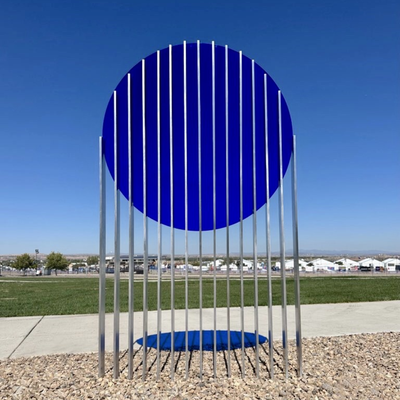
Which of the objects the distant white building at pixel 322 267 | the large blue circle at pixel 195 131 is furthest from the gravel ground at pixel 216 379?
the distant white building at pixel 322 267

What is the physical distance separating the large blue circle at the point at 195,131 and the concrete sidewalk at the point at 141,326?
2.87 metres

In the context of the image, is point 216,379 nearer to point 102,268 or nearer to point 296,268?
point 296,268

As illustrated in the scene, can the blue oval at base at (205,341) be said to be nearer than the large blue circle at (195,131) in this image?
No

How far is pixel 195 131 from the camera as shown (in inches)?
218

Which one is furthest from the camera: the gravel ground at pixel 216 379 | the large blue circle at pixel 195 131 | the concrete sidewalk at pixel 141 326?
the concrete sidewalk at pixel 141 326

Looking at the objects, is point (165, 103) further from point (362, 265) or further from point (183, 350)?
point (362, 265)

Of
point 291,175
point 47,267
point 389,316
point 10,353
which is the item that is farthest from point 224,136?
point 47,267

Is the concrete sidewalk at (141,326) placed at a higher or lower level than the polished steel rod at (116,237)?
lower

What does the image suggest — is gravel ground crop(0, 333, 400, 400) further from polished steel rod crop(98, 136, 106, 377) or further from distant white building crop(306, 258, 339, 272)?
distant white building crop(306, 258, 339, 272)

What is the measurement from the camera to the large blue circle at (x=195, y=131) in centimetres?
539

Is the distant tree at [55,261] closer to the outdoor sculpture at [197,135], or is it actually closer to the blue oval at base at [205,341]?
the blue oval at base at [205,341]

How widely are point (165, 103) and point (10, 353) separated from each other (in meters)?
4.60

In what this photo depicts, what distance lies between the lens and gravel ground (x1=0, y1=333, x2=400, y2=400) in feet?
14.3

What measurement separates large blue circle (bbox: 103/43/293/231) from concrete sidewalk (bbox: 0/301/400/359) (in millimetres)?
2869
